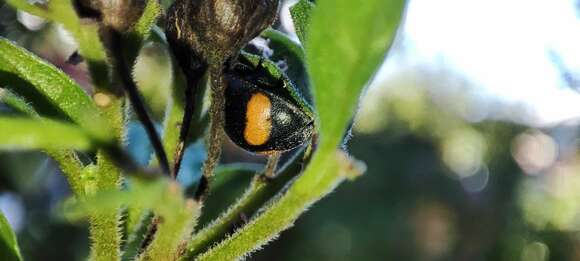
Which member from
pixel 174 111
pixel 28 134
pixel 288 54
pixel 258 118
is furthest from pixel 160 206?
pixel 288 54

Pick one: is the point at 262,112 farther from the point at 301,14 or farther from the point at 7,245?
the point at 7,245

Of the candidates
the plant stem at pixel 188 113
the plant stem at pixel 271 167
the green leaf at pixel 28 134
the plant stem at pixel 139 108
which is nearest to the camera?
the green leaf at pixel 28 134

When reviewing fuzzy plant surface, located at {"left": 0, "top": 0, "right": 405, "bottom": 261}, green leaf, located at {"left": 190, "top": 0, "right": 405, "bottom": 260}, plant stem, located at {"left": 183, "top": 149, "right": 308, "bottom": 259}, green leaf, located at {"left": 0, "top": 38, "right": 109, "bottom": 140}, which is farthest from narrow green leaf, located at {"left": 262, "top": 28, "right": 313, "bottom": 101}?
green leaf, located at {"left": 190, "top": 0, "right": 405, "bottom": 260}

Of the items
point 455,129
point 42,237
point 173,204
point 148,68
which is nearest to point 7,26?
point 173,204

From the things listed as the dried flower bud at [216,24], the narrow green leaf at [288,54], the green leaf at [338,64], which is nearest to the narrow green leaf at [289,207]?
the green leaf at [338,64]

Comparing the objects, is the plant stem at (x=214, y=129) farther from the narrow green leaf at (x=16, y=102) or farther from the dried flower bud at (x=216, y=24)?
the narrow green leaf at (x=16, y=102)
